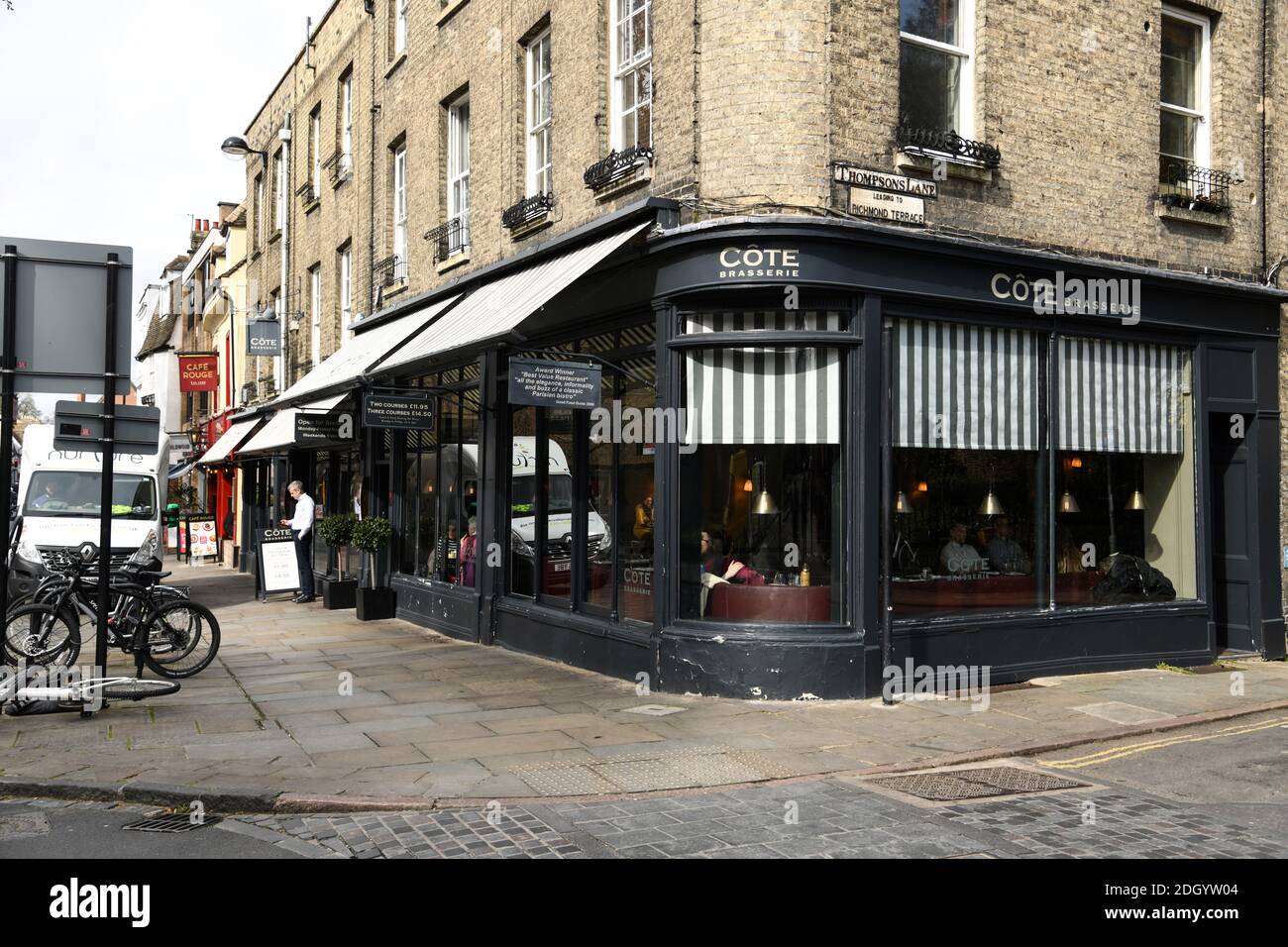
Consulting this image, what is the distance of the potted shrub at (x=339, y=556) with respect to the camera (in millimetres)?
16922

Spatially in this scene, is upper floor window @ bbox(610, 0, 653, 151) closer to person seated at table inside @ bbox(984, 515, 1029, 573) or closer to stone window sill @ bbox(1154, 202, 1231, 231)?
person seated at table inside @ bbox(984, 515, 1029, 573)

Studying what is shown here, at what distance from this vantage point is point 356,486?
1947cm

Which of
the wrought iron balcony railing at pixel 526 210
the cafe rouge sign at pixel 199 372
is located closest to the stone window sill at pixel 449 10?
the wrought iron balcony railing at pixel 526 210

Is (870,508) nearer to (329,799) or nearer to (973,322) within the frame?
(973,322)

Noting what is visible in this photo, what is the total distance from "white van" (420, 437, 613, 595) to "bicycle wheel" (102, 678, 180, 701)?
4262mm

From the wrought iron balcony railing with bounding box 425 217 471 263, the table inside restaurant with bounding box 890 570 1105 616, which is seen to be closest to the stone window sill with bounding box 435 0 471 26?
the wrought iron balcony railing with bounding box 425 217 471 263

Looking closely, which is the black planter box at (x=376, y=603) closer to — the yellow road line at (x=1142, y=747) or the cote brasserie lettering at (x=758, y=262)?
the cote brasserie lettering at (x=758, y=262)

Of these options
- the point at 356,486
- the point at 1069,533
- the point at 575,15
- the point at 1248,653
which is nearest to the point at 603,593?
the point at 1069,533

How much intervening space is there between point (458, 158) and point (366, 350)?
3.24 metres

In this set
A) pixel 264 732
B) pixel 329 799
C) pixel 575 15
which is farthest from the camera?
pixel 575 15

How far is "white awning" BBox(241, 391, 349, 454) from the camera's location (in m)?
18.9

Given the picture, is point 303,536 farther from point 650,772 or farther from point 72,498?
point 650,772

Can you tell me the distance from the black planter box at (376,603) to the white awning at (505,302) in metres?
3.56

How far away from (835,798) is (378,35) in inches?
643
